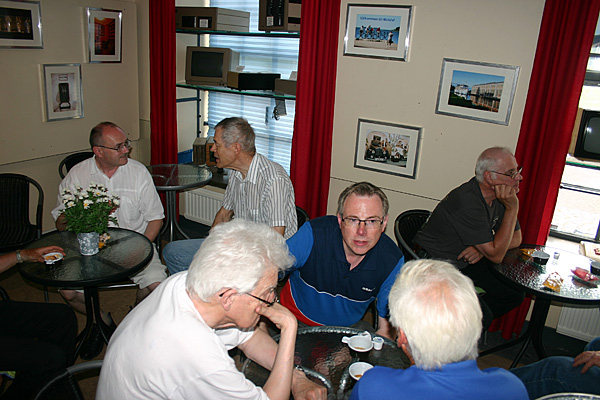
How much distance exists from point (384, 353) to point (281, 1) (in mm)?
3164

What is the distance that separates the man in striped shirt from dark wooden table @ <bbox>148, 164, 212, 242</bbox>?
0.89 metres

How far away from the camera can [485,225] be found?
113 inches

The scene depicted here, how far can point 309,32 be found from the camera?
12.4 feet

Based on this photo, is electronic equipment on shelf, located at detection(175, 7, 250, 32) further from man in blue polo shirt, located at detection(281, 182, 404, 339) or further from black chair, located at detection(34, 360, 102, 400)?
black chair, located at detection(34, 360, 102, 400)

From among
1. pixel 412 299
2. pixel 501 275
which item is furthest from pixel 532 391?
pixel 412 299

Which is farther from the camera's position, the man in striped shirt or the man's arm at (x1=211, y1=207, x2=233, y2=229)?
the man's arm at (x1=211, y1=207, x2=233, y2=229)

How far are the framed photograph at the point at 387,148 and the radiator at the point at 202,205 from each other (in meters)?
1.68

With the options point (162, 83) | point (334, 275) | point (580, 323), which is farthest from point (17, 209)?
point (580, 323)

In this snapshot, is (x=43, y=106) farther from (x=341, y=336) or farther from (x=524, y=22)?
(x=524, y=22)

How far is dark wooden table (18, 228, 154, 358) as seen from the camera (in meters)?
2.39

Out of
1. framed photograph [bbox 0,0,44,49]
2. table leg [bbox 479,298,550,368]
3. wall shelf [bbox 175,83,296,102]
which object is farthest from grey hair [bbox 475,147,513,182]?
framed photograph [bbox 0,0,44,49]

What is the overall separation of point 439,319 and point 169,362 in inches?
32.4

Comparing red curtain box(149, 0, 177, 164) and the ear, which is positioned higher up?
red curtain box(149, 0, 177, 164)

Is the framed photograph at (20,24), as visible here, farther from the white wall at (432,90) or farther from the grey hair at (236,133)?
the white wall at (432,90)
